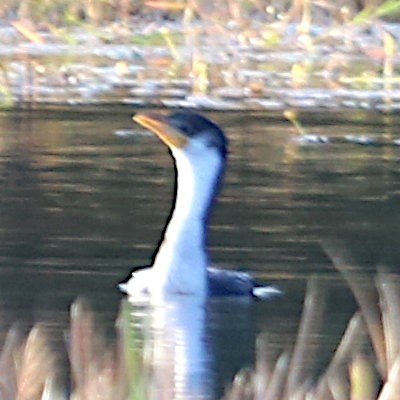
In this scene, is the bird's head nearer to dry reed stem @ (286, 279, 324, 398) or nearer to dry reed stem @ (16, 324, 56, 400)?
dry reed stem @ (286, 279, 324, 398)

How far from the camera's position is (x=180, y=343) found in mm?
8938

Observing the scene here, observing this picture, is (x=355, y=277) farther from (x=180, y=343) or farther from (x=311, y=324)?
(x=180, y=343)

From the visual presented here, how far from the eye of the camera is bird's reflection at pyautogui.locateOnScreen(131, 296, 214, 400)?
7.73m

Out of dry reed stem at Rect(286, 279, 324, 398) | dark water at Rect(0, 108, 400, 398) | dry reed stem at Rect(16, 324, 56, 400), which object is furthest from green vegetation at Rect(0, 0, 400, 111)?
dry reed stem at Rect(16, 324, 56, 400)

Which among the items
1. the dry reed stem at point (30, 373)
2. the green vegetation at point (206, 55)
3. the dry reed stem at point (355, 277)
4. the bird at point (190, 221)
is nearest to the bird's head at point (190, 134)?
the bird at point (190, 221)

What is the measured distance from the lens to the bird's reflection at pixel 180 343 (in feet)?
25.3

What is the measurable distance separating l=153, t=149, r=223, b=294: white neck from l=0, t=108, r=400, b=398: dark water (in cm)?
26

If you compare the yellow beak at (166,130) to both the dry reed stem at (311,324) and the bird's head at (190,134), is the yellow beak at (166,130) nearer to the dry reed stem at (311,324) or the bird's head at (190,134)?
the bird's head at (190,134)

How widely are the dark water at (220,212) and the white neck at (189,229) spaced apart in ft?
0.84

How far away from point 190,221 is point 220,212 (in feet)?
5.82

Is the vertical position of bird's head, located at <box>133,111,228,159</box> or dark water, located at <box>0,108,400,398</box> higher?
bird's head, located at <box>133,111,228,159</box>

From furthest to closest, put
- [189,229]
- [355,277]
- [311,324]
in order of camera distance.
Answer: [189,229]
[355,277]
[311,324]

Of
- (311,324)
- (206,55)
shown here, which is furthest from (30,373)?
(206,55)

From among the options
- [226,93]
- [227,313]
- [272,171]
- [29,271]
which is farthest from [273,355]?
[226,93]
